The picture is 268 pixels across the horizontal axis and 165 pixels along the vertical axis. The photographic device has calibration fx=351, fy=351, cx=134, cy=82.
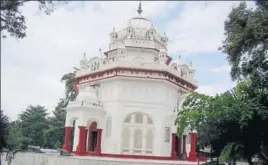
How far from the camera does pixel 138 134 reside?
2605 cm

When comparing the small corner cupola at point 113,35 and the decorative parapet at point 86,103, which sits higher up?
the small corner cupola at point 113,35

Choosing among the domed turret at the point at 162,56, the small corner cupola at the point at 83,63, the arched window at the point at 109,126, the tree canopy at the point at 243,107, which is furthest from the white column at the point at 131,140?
the tree canopy at the point at 243,107

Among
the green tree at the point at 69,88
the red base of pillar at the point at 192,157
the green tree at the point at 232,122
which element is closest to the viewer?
the green tree at the point at 232,122

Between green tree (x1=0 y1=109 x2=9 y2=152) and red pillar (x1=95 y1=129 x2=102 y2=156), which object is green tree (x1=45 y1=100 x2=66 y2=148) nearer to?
red pillar (x1=95 y1=129 x2=102 y2=156)

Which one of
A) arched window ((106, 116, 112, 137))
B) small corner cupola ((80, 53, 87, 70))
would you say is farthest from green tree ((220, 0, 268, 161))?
small corner cupola ((80, 53, 87, 70))

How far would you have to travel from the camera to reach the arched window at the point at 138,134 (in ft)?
84.3

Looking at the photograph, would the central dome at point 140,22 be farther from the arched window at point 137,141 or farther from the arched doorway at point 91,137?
the arched window at point 137,141

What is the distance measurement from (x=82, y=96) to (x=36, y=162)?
19.4ft

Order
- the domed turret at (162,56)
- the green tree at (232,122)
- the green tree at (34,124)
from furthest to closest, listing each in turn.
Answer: the green tree at (34,124) → the domed turret at (162,56) → the green tree at (232,122)

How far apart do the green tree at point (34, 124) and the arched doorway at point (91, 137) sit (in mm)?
20651

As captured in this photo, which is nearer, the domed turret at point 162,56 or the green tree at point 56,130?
the domed turret at point 162,56

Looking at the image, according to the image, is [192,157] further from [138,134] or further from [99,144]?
[99,144]

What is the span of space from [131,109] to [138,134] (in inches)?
75.8

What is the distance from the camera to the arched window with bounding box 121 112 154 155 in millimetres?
25688
